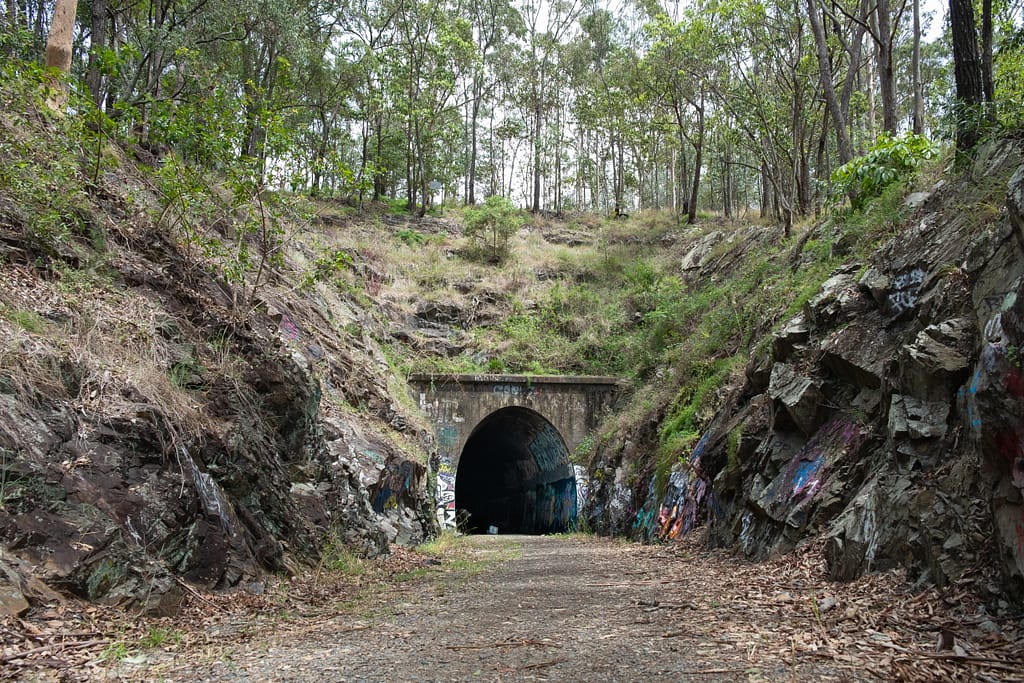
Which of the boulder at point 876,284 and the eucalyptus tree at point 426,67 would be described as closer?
the boulder at point 876,284

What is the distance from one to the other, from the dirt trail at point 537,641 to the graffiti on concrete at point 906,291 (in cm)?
296

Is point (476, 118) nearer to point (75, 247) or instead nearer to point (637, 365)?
point (637, 365)

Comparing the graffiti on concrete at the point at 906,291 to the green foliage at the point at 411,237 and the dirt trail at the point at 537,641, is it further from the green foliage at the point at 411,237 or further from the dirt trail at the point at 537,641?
the green foliage at the point at 411,237

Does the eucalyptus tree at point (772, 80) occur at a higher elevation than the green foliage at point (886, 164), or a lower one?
higher

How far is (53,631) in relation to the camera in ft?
12.5

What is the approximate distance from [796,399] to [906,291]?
5.38 feet

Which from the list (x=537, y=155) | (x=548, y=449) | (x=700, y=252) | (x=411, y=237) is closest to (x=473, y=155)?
(x=537, y=155)

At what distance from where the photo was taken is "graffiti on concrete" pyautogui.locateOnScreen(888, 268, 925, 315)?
257 inches

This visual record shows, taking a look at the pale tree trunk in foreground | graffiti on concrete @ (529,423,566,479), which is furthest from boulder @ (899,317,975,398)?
graffiti on concrete @ (529,423,566,479)

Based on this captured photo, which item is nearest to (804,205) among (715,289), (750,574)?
(715,289)

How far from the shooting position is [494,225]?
25562 millimetres

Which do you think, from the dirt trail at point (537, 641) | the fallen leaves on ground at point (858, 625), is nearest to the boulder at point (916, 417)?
the fallen leaves on ground at point (858, 625)

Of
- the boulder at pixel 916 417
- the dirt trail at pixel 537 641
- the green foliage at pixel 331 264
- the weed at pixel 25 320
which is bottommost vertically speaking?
the dirt trail at pixel 537 641

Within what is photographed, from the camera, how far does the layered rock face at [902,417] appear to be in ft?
13.2
